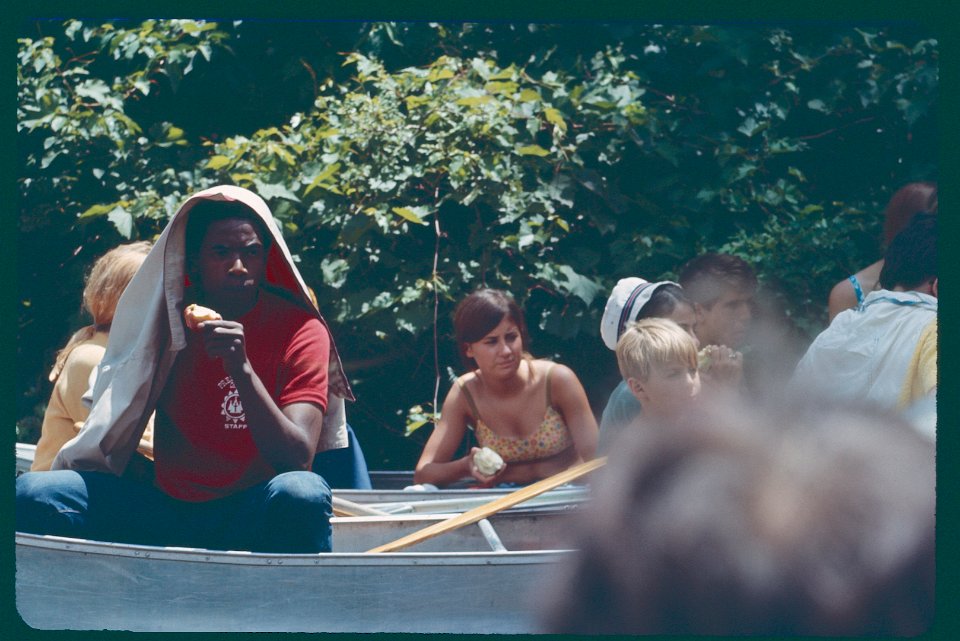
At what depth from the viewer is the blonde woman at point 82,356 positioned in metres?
2.48

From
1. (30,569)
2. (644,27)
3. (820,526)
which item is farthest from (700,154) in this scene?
(820,526)

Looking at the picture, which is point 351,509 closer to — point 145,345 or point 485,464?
point 485,464

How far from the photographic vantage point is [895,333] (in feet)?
7.25

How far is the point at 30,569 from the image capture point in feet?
7.31

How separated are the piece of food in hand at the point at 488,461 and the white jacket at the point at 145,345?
500 mm

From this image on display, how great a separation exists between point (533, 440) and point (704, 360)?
76 centimetres

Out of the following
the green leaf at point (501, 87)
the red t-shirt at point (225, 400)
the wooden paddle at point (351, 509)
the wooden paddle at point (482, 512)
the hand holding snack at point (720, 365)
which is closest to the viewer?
the hand holding snack at point (720, 365)

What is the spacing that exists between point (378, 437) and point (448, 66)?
0.87 meters

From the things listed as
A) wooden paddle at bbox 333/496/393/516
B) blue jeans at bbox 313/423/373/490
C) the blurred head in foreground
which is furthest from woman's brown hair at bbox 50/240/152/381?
the blurred head in foreground

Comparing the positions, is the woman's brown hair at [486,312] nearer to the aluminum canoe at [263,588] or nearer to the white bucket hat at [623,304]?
the white bucket hat at [623,304]

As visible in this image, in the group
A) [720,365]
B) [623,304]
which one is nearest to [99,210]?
[623,304]

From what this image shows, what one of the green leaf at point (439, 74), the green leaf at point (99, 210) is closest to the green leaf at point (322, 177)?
the green leaf at point (439, 74)

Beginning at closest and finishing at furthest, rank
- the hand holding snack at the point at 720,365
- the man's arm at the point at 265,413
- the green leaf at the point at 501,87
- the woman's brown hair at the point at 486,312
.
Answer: the hand holding snack at the point at 720,365
the man's arm at the point at 265,413
the woman's brown hair at the point at 486,312
the green leaf at the point at 501,87

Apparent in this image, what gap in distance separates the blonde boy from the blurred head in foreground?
3.93 ft
